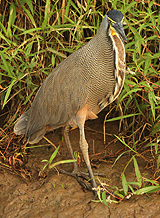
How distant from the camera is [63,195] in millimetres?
2391

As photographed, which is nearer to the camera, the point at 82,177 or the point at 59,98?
the point at 59,98

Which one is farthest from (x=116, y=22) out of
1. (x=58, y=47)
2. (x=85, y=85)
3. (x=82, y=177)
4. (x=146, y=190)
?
(x=82, y=177)

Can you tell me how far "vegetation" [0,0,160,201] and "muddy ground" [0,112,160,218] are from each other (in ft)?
0.59

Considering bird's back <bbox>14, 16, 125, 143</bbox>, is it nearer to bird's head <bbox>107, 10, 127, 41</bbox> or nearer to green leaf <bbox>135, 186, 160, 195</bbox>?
bird's head <bbox>107, 10, 127, 41</bbox>

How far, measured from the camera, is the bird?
7.34 feet

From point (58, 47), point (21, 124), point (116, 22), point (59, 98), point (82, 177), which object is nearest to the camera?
point (116, 22)

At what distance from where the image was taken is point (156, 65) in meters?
2.79

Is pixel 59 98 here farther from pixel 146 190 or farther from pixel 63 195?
pixel 146 190

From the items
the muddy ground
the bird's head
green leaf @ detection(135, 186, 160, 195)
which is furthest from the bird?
green leaf @ detection(135, 186, 160, 195)

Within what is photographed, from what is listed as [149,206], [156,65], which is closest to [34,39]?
[156,65]

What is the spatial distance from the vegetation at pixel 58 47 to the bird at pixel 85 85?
26cm

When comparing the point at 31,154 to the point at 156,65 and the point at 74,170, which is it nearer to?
the point at 74,170

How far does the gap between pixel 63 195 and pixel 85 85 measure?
0.86 m

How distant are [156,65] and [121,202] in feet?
4.13
